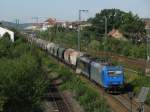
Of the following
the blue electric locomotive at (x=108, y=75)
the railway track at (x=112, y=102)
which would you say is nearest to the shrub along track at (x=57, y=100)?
the railway track at (x=112, y=102)

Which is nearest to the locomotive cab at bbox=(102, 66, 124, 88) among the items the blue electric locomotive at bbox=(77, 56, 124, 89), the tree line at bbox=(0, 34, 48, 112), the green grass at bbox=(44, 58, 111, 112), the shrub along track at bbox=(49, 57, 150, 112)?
the blue electric locomotive at bbox=(77, 56, 124, 89)

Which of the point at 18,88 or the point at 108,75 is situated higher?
the point at 18,88

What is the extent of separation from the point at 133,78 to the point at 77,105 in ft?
42.9

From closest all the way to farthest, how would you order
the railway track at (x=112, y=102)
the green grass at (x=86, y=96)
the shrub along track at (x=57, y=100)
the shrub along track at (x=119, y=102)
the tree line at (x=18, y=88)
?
the tree line at (x=18, y=88)
the green grass at (x=86, y=96)
the shrub along track at (x=119, y=102)
the railway track at (x=112, y=102)
the shrub along track at (x=57, y=100)

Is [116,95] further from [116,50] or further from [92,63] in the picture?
[116,50]

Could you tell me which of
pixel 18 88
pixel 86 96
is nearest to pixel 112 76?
pixel 86 96

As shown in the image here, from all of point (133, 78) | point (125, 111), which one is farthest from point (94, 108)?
point (133, 78)

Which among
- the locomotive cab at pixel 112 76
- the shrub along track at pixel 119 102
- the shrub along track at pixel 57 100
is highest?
the locomotive cab at pixel 112 76

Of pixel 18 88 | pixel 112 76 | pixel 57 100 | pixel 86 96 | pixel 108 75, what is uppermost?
pixel 18 88

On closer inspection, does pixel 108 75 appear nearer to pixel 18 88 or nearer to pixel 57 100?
pixel 57 100

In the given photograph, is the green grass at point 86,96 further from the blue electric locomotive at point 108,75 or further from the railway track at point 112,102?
the blue electric locomotive at point 108,75

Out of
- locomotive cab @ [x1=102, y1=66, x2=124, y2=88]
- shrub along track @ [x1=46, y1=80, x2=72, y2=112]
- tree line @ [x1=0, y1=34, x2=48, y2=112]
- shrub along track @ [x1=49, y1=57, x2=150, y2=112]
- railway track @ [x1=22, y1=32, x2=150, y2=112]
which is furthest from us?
locomotive cab @ [x1=102, y1=66, x2=124, y2=88]

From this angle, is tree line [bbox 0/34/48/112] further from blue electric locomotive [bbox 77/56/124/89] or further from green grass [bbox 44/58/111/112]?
blue electric locomotive [bbox 77/56/124/89]

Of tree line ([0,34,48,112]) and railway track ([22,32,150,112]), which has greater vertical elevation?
tree line ([0,34,48,112])
